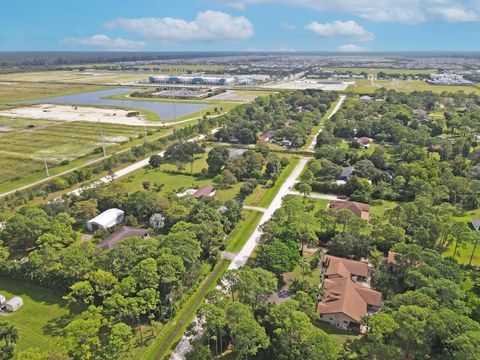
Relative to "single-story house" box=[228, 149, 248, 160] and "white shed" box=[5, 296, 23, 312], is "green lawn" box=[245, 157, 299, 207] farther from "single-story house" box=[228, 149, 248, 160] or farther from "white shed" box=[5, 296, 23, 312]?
"white shed" box=[5, 296, 23, 312]

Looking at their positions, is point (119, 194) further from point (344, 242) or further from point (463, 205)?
point (463, 205)

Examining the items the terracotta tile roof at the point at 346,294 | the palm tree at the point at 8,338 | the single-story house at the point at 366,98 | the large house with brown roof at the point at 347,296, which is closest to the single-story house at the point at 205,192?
the large house with brown roof at the point at 347,296

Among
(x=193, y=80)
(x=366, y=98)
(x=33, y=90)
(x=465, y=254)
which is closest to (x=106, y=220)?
(x=465, y=254)

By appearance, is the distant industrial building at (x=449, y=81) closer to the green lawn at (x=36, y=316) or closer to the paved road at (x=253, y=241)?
the paved road at (x=253, y=241)

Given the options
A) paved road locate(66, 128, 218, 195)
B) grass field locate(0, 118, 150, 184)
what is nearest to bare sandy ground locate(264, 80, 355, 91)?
grass field locate(0, 118, 150, 184)

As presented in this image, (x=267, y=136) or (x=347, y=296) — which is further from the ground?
(x=267, y=136)

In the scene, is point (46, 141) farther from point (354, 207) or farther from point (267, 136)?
point (354, 207)

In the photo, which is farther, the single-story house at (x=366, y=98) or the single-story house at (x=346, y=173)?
the single-story house at (x=366, y=98)
